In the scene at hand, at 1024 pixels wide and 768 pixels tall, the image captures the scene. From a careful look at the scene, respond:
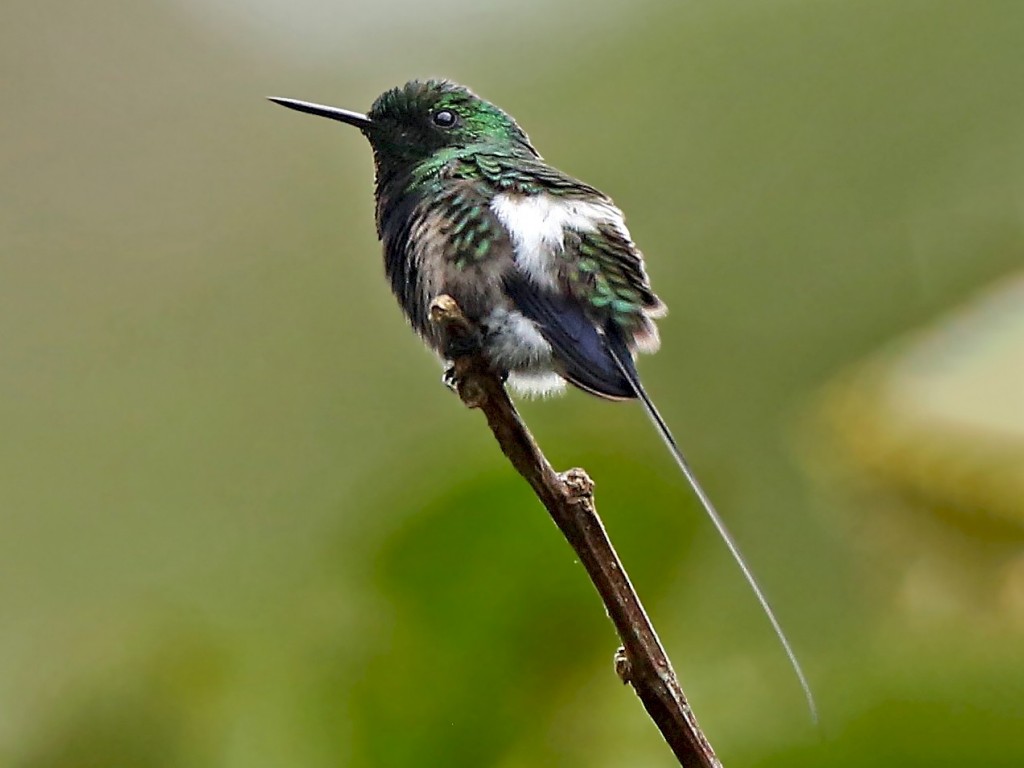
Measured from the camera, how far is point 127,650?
184 centimetres

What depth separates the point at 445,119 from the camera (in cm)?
192

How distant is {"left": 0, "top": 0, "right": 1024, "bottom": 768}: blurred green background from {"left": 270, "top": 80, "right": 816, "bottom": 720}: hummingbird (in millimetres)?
193

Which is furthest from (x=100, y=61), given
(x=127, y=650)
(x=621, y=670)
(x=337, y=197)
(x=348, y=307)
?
(x=621, y=670)

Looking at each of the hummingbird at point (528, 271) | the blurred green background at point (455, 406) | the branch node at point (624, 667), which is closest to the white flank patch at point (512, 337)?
the hummingbird at point (528, 271)

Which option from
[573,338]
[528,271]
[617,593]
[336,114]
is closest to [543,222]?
[528,271]

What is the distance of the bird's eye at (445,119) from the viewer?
191 cm

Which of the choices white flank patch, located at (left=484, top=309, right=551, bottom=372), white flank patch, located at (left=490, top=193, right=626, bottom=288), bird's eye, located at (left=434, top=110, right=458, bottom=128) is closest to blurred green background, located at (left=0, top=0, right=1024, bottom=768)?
white flank patch, located at (left=484, top=309, right=551, bottom=372)

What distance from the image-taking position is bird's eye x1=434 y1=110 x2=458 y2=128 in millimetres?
1911

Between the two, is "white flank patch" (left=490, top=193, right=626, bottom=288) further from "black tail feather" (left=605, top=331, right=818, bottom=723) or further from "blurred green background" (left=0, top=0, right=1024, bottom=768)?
"blurred green background" (left=0, top=0, right=1024, bottom=768)

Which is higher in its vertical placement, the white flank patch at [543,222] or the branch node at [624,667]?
the white flank patch at [543,222]

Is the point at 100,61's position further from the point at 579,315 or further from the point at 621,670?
the point at 621,670

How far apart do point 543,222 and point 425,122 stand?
0.43m

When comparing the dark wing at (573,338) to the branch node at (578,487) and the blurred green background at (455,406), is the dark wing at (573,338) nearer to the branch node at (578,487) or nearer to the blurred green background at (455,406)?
the blurred green background at (455,406)

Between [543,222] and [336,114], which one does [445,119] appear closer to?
[336,114]
